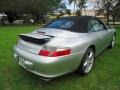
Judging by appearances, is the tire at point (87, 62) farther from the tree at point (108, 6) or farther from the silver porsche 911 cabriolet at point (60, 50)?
the tree at point (108, 6)

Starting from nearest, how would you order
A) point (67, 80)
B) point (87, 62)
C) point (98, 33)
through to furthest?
point (67, 80)
point (87, 62)
point (98, 33)

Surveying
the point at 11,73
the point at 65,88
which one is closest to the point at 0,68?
the point at 11,73

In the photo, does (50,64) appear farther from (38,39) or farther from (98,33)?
(98,33)

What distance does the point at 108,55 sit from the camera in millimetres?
5793

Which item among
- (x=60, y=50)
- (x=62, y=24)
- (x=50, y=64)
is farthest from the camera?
(x=62, y=24)

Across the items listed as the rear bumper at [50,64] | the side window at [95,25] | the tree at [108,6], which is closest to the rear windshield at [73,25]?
the side window at [95,25]

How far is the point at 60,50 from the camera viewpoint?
319cm

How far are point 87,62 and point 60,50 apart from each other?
3.84 feet

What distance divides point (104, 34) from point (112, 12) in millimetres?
22457

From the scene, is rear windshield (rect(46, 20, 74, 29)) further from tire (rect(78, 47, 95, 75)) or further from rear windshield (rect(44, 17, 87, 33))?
tire (rect(78, 47, 95, 75))

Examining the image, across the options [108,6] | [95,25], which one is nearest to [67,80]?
[95,25]

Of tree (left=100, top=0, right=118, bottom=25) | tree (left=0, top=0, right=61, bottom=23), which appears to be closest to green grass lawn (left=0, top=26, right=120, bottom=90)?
tree (left=100, top=0, right=118, bottom=25)

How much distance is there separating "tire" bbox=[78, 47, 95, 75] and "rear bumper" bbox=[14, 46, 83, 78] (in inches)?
12.3

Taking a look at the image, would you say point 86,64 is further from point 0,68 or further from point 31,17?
point 31,17
